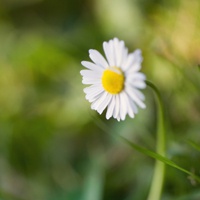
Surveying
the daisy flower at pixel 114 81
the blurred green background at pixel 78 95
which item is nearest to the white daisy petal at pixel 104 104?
the daisy flower at pixel 114 81

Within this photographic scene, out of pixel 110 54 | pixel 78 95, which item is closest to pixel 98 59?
pixel 110 54

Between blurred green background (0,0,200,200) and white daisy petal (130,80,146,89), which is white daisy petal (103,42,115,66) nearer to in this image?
white daisy petal (130,80,146,89)

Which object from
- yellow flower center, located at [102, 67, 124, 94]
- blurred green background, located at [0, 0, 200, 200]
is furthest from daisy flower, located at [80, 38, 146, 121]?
blurred green background, located at [0, 0, 200, 200]

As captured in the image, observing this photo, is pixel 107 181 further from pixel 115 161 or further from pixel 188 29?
pixel 188 29

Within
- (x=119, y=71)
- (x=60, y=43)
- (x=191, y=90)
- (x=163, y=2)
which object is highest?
(x=163, y=2)

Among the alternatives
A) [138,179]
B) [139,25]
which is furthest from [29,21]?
[138,179]
